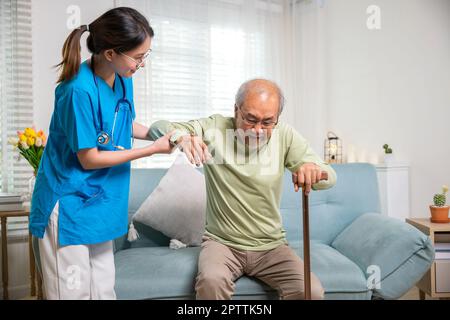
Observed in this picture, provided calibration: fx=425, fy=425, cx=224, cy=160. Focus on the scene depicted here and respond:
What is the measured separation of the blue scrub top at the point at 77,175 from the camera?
1.20m

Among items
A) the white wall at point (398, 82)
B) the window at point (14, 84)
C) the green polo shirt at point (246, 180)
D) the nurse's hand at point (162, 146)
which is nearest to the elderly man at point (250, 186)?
the green polo shirt at point (246, 180)

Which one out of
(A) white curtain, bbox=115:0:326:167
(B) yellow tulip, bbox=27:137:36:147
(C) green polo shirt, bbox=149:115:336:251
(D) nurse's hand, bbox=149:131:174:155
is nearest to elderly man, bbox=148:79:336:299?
(C) green polo shirt, bbox=149:115:336:251

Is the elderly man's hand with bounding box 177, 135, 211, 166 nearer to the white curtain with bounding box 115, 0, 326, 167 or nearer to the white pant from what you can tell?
the white pant

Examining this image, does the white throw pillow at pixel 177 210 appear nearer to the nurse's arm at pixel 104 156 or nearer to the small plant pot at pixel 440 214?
the nurse's arm at pixel 104 156

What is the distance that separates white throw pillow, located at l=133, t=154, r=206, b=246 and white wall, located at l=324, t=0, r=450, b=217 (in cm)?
182

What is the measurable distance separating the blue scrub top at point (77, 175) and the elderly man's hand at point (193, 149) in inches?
9.2

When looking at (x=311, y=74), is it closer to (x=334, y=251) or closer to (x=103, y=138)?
(x=334, y=251)

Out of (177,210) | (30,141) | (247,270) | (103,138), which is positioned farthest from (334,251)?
(30,141)

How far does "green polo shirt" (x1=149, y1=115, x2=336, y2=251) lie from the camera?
1.66 metres

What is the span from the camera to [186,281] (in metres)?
1.70

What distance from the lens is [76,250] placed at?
49.2 inches

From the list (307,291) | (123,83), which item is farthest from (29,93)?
(307,291)

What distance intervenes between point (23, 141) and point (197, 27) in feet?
5.12

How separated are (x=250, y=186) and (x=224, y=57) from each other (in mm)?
1941
